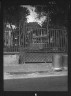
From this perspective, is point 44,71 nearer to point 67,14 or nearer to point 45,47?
point 45,47

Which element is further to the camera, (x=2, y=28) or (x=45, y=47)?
(x=45, y=47)

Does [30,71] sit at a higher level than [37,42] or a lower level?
lower

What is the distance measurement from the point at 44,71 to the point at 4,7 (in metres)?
1.51

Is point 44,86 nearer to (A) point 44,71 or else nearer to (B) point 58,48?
(A) point 44,71

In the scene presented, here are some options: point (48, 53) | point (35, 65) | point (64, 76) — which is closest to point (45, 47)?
point (48, 53)

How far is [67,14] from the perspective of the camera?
159 inches

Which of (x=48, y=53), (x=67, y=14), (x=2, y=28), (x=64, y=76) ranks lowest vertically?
(x=64, y=76)

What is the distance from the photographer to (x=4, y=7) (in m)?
4.14

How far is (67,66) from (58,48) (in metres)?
0.42

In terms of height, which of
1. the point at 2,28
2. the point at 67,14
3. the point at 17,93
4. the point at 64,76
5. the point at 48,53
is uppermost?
the point at 67,14

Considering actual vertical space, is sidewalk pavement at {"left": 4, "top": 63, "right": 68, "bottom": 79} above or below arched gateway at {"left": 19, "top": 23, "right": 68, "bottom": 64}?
below

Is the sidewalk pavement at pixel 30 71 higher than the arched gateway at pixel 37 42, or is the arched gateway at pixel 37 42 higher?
the arched gateway at pixel 37 42

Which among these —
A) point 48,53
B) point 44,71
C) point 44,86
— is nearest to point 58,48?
point 48,53

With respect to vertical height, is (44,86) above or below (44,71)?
below
